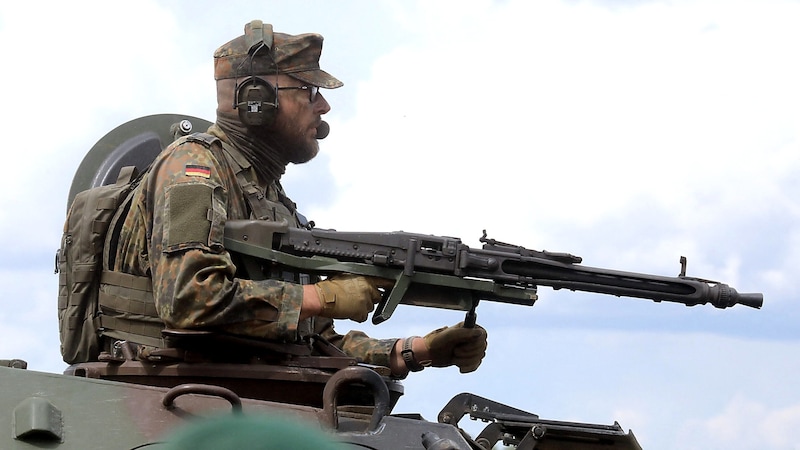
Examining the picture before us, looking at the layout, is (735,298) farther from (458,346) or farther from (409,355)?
(409,355)

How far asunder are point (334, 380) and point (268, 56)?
8.32 feet

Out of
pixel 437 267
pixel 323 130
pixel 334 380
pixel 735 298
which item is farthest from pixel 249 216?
pixel 735 298

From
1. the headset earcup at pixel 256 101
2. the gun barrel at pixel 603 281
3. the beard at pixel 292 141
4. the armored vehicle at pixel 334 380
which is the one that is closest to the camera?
the armored vehicle at pixel 334 380

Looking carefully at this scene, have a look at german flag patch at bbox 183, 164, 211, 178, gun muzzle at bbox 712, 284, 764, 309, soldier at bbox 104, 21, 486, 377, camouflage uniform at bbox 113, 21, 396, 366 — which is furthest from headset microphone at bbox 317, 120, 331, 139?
gun muzzle at bbox 712, 284, 764, 309

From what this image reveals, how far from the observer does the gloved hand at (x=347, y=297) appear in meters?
6.61

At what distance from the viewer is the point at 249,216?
23.5 feet

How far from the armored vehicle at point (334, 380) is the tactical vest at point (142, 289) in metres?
0.14

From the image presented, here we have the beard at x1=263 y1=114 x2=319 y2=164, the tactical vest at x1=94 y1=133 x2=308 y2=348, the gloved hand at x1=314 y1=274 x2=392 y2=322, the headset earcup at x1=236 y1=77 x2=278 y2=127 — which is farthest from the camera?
the beard at x1=263 y1=114 x2=319 y2=164

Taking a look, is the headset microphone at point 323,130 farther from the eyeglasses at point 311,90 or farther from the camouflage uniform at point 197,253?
the camouflage uniform at point 197,253

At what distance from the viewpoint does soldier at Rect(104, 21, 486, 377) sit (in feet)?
21.3

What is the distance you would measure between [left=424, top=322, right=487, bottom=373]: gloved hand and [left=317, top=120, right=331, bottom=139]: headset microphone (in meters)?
1.38

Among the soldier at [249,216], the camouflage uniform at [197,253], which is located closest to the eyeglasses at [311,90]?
the soldier at [249,216]

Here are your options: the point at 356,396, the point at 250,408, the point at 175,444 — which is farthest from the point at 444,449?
the point at 175,444

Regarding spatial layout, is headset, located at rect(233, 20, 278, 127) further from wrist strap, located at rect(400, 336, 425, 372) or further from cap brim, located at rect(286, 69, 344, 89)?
wrist strap, located at rect(400, 336, 425, 372)
